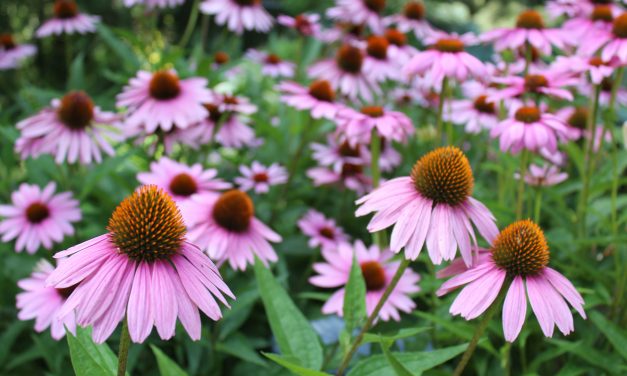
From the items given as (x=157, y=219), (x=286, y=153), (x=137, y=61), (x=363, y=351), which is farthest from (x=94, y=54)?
(x=157, y=219)

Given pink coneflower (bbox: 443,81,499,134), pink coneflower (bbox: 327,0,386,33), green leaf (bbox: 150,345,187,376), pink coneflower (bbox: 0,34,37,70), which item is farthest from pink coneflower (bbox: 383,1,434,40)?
green leaf (bbox: 150,345,187,376)

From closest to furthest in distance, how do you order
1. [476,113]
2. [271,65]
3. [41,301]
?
[41,301]
[476,113]
[271,65]

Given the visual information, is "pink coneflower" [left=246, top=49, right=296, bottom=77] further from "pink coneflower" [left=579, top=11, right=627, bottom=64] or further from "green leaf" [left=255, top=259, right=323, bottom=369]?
"green leaf" [left=255, top=259, right=323, bottom=369]

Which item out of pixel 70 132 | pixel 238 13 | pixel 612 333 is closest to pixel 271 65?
pixel 238 13

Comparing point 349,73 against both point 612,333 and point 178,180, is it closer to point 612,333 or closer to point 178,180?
point 178,180

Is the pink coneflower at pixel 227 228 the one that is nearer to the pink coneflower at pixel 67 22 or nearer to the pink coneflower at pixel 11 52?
the pink coneflower at pixel 67 22

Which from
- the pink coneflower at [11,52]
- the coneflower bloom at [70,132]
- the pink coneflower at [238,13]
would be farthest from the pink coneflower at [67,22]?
the coneflower bloom at [70,132]

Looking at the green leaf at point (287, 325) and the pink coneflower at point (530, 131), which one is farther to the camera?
the pink coneflower at point (530, 131)
